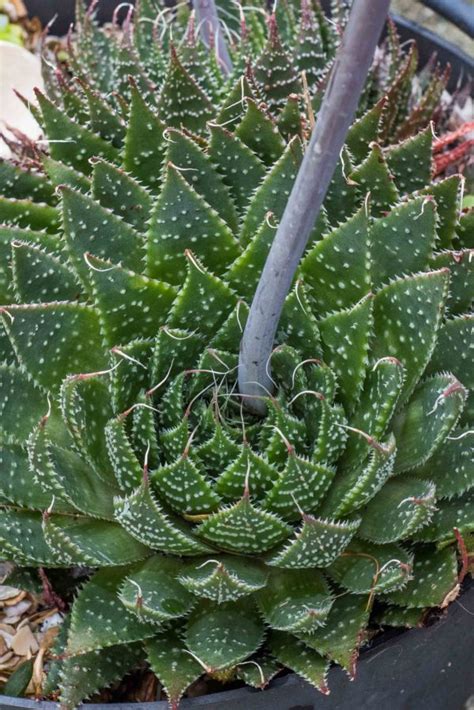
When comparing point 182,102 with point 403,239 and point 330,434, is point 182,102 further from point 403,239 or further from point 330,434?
point 330,434

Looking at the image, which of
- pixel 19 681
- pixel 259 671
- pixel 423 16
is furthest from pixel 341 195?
pixel 423 16

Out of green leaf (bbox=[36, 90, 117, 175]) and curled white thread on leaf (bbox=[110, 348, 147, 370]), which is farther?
green leaf (bbox=[36, 90, 117, 175])

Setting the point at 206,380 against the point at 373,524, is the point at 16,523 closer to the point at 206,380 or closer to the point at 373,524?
the point at 206,380

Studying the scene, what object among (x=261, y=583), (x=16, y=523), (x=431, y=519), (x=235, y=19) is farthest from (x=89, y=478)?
(x=235, y=19)

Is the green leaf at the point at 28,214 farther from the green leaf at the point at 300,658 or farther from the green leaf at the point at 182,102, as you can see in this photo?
the green leaf at the point at 300,658

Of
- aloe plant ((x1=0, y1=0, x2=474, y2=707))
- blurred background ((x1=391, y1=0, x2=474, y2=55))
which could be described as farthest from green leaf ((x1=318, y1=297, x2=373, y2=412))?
blurred background ((x1=391, y1=0, x2=474, y2=55))

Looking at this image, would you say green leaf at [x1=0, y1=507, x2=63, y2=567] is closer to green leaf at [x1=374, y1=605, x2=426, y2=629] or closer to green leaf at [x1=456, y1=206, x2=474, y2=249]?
green leaf at [x1=374, y1=605, x2=426, y2=629]
